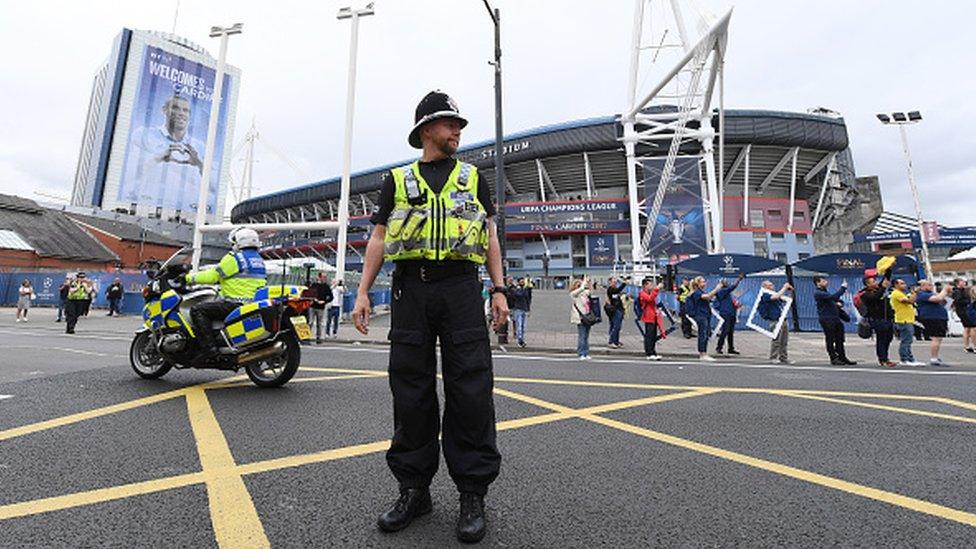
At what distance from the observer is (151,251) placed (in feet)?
165

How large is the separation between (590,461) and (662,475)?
0.39m

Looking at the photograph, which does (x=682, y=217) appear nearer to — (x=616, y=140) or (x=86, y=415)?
(x=616, y=140)

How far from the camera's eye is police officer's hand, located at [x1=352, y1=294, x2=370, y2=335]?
88.1 inches

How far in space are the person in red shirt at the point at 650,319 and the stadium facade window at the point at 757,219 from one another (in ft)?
157

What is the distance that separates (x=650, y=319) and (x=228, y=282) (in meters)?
7.33

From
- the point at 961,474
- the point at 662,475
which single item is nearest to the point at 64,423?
the point at 662,475

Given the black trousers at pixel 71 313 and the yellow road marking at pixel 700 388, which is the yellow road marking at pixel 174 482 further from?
the black trousers at pixel 71 313

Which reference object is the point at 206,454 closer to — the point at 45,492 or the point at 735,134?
the point at 45,492

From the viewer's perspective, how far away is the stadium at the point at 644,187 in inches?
1801

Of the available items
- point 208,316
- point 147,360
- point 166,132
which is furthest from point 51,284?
point 166,132

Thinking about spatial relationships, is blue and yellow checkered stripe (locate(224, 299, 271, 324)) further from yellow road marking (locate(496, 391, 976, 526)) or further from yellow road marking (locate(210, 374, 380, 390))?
yellow road marking (locate(496, 391, 976, 526))

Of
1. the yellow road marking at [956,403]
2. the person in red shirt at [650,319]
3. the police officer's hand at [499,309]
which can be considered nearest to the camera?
the police officer's hand at [499,309]

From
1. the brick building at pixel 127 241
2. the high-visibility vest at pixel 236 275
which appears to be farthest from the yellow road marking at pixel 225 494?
the brick building at pixel 127 241

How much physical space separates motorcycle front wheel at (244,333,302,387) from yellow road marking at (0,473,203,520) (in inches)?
95.6
